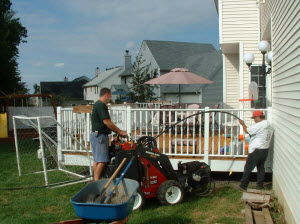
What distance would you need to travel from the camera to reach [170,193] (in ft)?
19.2

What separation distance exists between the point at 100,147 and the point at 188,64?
28.7 meters

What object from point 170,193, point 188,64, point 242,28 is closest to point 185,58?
point 188,64

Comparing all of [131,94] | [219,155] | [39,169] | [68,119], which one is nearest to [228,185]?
[219,155]

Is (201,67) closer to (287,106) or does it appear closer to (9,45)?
(9,45)

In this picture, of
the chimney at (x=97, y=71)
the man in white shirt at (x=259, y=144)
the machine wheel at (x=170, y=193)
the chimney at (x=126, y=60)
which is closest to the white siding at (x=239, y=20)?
the man in white shirt at (x=259, y=144)

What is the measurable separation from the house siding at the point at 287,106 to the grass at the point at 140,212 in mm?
854

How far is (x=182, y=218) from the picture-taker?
5270 millimetres

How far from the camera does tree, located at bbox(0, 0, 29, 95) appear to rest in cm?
2231

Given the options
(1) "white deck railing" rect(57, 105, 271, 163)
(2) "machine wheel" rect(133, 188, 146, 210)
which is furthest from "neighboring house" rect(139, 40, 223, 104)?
(2) "machine wheel" rect(133, 188, 146, 210)

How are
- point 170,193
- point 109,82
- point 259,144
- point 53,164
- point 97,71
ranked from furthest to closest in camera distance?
point 97,71 < point 109,82 < point 53,164 < point 259,144 < point 170,193

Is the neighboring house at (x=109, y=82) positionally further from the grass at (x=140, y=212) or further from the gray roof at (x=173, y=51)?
the grass at (x=140, y=212)

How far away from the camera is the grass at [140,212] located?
523 centimetres

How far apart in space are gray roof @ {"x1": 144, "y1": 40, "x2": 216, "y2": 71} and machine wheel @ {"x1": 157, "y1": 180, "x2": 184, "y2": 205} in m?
28.9

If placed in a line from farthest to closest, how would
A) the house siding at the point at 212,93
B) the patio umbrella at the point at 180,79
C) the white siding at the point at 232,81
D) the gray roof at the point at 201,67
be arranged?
the gray roof at the point at 201,67, the house siding at the point at 212,93, the white siding at the point at 232,81, the patio umbrella at the point at 180,79
